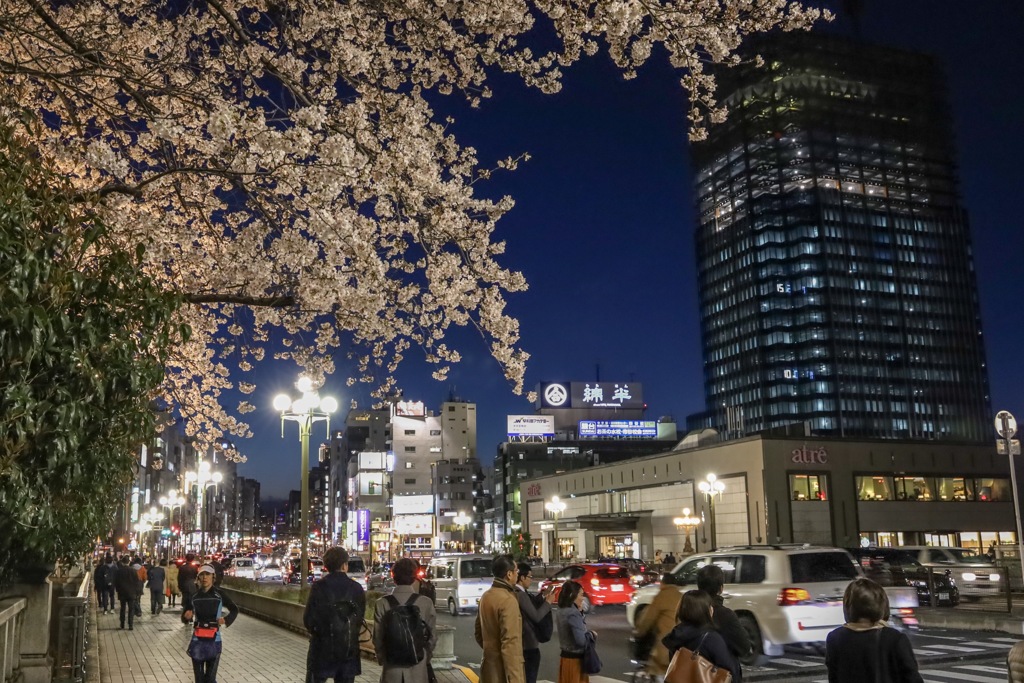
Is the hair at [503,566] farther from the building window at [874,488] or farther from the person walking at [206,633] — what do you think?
the building window at [874,488]

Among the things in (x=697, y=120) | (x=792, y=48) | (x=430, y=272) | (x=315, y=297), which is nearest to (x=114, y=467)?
A: (x=315, y=297)

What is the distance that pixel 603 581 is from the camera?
29.3 metres

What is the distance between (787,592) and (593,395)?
12310 cm

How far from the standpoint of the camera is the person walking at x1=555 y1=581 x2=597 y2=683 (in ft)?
29.7

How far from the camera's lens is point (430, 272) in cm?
1186

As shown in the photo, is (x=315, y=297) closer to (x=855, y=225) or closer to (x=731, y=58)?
(x=731, y=58)

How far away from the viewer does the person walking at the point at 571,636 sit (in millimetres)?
9047

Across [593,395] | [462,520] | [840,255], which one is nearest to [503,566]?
[462,520]

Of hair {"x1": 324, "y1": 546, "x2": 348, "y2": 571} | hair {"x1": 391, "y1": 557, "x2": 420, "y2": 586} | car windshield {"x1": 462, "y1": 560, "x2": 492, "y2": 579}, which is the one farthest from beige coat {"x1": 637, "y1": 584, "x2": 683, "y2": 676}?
car windshield {"x1": 462, "y1": 560, "x2": 492, "y2": 579}

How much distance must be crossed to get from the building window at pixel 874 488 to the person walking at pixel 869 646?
5331cm

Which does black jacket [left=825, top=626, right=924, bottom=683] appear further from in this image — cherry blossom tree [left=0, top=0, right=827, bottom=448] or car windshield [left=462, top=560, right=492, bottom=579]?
car windshield [left=462, top=560, right=492, bottom=579]

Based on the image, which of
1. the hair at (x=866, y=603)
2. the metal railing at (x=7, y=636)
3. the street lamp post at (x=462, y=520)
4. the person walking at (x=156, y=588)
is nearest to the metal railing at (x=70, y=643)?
the metal railing at (x=7, y=636)

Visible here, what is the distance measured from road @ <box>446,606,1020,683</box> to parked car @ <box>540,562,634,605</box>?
6326mm

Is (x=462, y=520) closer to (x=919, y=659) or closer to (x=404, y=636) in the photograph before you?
(x=919, y=659)
